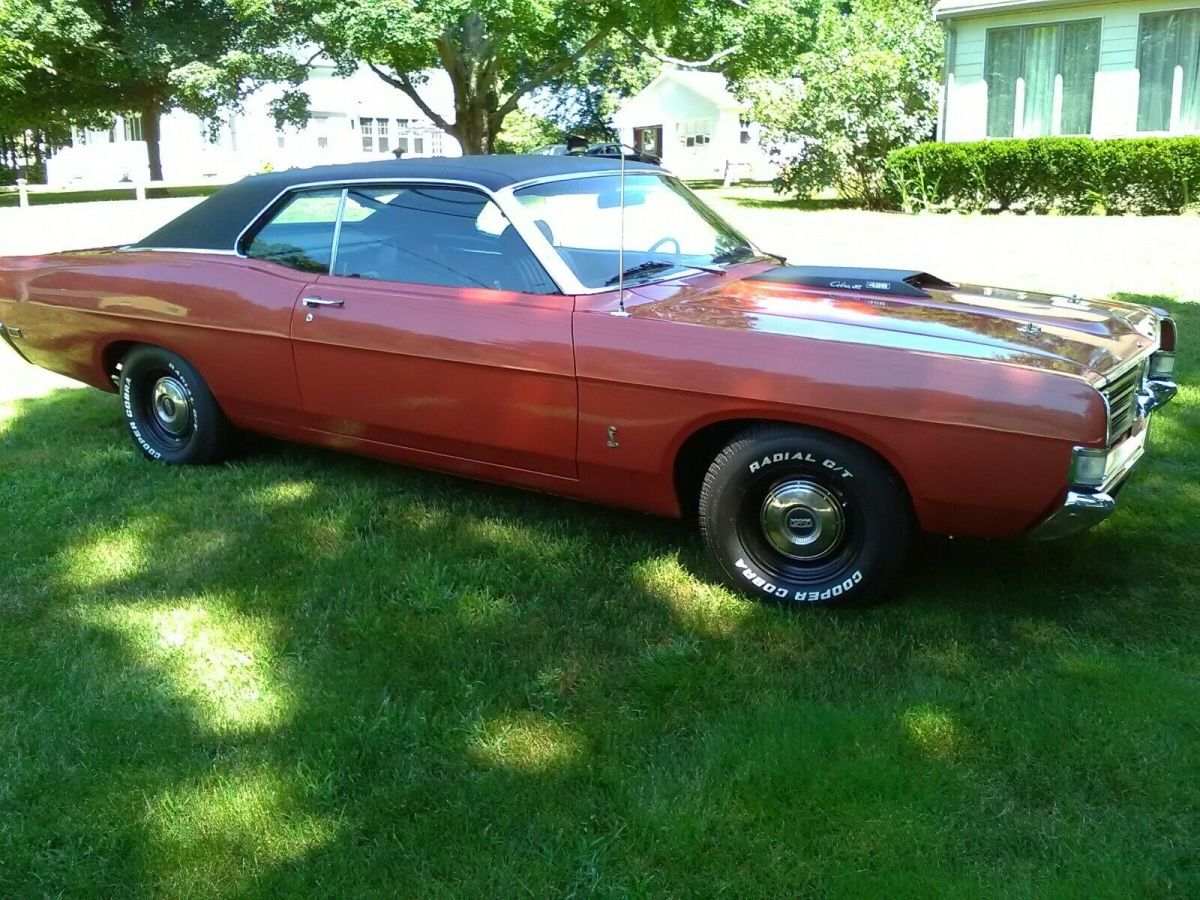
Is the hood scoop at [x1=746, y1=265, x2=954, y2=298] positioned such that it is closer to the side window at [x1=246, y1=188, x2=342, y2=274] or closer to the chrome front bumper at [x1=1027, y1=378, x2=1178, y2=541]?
the chrome front bumper at [x1=1027, y1=378, x2=1178, y2=541]

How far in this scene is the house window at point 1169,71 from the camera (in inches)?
662

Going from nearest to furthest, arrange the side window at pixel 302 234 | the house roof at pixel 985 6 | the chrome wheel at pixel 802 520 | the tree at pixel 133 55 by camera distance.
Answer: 1. the chrome wheel at pixel 802 520
2. the side window at pixel 302 234
3. the house roof at pixel 985 6
4. the tree at pixel 133 55

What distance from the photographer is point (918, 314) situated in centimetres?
378

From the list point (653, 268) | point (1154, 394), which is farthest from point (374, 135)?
point (1154, 394)

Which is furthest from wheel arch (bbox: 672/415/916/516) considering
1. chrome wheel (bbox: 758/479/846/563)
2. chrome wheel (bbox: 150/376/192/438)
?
chrome wheel (bbox: 150/376/192/438)

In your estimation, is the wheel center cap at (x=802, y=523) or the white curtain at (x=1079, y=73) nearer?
the wheel center cap at (x=802, y=523)

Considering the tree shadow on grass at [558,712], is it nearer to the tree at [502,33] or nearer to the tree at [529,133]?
the tree at [502,33]

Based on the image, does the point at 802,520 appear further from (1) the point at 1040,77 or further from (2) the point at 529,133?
(2) the point at 529,133

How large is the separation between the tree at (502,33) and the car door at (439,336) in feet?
71.9

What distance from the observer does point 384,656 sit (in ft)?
11.4

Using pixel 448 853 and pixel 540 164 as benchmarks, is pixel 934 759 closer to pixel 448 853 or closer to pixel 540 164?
pixel 448 853

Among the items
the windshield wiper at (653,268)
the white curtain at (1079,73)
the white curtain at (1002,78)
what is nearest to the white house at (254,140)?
the white curtain at (1002,78)

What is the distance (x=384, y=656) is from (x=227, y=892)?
1.06 meters

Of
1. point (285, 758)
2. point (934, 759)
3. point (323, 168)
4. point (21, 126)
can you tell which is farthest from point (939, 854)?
point (21, 126)
